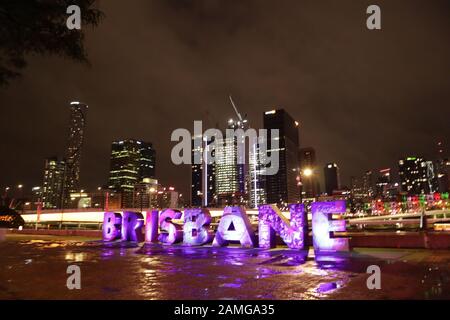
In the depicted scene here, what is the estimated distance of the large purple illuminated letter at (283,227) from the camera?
738 inches

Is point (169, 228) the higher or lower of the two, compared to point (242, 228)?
lower

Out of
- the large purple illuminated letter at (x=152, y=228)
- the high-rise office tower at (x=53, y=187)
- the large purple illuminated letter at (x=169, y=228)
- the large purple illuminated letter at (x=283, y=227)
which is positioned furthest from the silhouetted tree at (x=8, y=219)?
the high-rise office tower at (x=53, y=187)

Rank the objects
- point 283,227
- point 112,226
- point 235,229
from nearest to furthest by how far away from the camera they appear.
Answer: point 283,227
point 235,229
point 112,226

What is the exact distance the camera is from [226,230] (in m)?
21.4

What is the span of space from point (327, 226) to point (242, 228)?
5217mm

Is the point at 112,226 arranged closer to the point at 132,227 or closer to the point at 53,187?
the point at 132,227

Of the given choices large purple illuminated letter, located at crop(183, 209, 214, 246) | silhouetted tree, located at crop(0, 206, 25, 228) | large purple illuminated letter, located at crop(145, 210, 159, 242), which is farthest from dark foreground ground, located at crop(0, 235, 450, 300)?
large purple illuminated letter, located at crop(145, 210, 159, 242)

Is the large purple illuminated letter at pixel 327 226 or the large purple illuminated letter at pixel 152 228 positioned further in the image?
the large purple illuminated letter at pixel 152 228

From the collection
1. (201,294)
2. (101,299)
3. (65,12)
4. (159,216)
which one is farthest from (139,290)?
(159,216)

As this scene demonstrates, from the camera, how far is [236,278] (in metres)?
10.3

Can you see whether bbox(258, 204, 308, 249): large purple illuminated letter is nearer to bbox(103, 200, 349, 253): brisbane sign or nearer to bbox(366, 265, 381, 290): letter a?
bbox(103, 200, 349, 253): brisbane sign

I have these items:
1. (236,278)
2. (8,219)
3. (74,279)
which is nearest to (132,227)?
(8,219)

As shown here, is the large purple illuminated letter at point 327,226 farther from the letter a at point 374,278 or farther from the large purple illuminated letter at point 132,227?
the large purple illuminated letter at point 132,227

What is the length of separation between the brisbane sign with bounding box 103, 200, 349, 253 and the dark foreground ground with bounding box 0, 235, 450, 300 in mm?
3227
